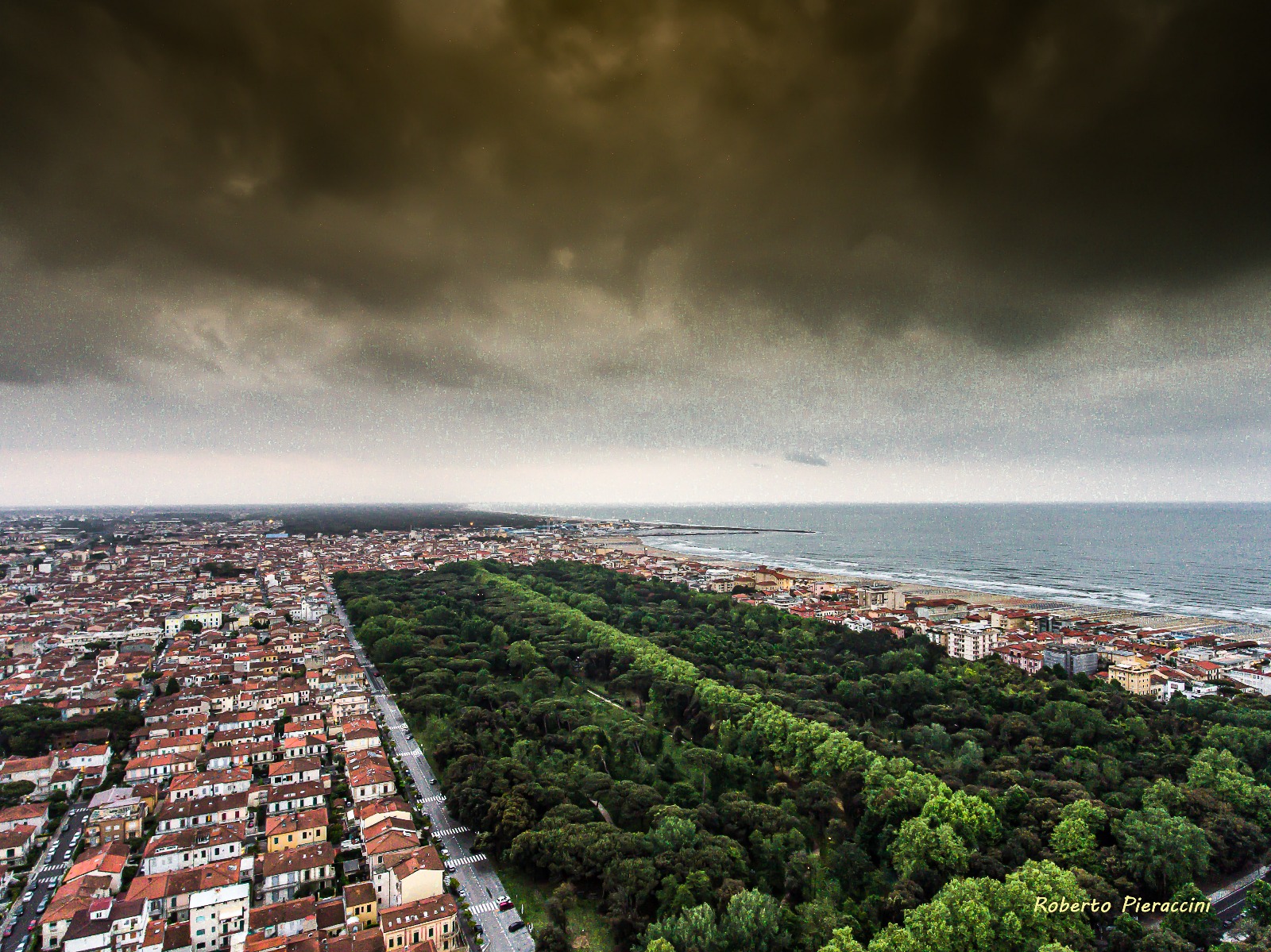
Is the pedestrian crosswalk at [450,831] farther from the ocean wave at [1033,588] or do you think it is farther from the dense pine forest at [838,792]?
the ocean wave at [1033,588]

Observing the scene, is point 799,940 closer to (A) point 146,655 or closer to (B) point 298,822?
(B) point 298,822

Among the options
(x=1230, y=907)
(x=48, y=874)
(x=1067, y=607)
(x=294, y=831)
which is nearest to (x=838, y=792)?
(x=1230, y=907)

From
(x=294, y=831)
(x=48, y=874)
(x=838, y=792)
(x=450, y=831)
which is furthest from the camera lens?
(x=838, y=792)

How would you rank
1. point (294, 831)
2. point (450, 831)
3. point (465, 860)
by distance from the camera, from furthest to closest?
point (450, 831) → point (294, 831) → point (465, 860)

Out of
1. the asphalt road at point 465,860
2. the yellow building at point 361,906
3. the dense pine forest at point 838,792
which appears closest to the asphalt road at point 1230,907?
the dense pine forest at point 838,792

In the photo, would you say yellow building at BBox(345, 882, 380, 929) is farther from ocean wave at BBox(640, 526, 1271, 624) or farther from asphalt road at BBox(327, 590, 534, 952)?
ocean wave at BBox(640, 526, 1271, 624)

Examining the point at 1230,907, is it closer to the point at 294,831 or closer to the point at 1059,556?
the point at 294,831
